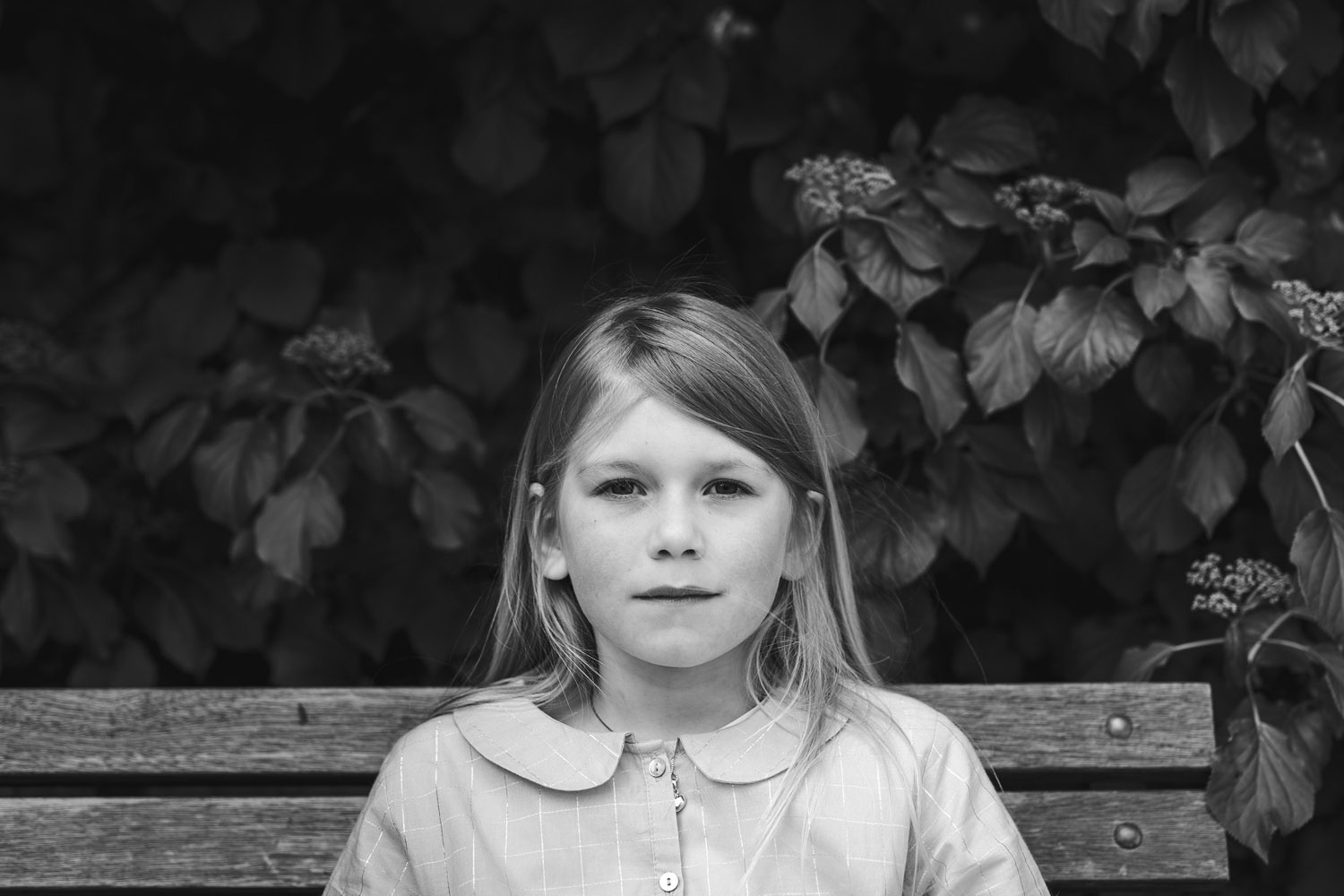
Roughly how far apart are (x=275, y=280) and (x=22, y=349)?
45 cm

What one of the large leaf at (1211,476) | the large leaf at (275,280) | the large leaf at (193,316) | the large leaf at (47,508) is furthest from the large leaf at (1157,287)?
the large leaf at (47,508)

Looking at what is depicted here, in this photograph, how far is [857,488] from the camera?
2328mm

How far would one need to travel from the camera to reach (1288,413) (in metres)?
2.07

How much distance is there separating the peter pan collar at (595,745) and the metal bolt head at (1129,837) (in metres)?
0.47

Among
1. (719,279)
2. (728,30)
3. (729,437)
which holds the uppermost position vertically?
(728,30)

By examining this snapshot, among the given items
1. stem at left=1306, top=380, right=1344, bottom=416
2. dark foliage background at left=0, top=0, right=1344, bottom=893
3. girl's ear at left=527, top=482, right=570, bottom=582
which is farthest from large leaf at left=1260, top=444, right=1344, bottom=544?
girl's ear at left=527, top=482, right=570, bottom=582

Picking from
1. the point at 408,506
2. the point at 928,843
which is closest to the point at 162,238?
the point at 408,506

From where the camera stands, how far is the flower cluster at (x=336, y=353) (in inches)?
97.1

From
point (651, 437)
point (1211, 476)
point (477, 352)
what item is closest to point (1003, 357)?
point (1211, 476)

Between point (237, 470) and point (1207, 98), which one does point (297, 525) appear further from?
point (1207, 98)

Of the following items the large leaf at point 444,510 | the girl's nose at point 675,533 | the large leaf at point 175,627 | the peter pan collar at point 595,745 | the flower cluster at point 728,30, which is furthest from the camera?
the flower cluster at point 728,30

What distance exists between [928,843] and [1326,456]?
2.96ft

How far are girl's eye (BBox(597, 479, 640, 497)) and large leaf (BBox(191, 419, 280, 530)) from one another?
2.52 feet

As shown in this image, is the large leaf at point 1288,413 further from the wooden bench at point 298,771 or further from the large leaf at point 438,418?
the large leaf at point 438,418
